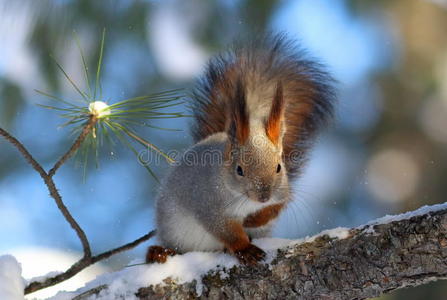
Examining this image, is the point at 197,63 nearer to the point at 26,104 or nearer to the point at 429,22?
the point at 26,104

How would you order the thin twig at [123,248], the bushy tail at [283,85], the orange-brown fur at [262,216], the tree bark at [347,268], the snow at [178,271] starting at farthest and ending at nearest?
the bushy tail at [283,85]
the orange-brown fur at [262,216]
the thin twig at [123,248]
the snow at [178,271]
the tree bark at [347,268]

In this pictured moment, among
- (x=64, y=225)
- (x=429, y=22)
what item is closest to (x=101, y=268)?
(x=64, y=225)

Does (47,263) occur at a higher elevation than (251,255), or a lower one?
higher

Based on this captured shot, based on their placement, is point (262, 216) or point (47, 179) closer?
point (47, 179)

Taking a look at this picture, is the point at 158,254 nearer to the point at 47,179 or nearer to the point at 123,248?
the point at 123,248

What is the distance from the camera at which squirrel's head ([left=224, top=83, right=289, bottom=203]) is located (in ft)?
5.26

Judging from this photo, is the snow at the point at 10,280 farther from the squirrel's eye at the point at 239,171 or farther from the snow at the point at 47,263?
the snow at the point at 47,263

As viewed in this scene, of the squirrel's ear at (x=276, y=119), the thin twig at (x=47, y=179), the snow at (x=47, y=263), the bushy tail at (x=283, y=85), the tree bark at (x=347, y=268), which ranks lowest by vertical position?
the tree bark at (x=347, y=268)

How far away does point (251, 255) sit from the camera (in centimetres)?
148

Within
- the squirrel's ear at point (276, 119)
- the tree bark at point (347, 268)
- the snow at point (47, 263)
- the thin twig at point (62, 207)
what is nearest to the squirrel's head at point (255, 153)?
the squirrel's ear at point (276, 119)

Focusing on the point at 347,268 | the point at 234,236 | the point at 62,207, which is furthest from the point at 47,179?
the point at 347,268

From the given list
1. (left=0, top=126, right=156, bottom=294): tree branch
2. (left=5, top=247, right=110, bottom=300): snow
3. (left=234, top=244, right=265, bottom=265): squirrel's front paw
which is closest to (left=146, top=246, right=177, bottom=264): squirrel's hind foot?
(left=0, top=126, right=156, bottom=294): tree branch

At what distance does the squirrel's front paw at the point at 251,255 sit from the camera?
1.47 metres

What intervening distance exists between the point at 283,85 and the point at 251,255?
2.05 ft
